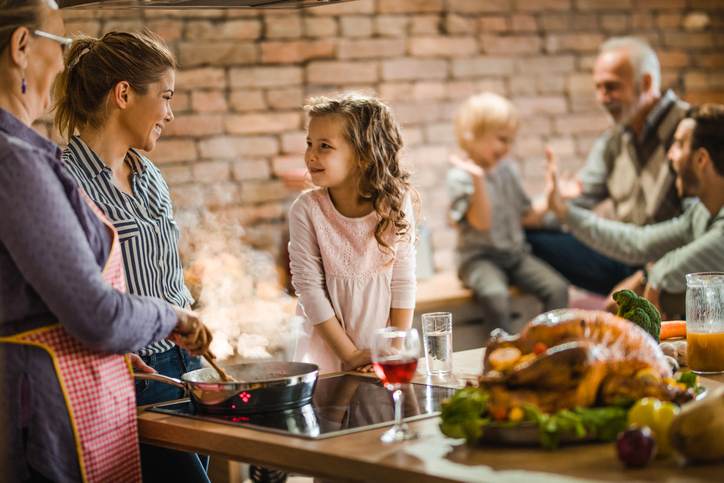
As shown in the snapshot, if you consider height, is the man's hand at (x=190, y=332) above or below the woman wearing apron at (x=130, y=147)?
below

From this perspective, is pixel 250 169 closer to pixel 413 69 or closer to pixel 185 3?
pixel 413 69

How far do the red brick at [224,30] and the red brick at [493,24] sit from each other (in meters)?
1.39

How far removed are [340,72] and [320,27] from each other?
0.24 m

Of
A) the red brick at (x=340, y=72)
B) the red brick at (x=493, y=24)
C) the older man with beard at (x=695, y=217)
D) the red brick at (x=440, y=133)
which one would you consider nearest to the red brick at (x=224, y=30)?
the red brick at (x=340, y=72)

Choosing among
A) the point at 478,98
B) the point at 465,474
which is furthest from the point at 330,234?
the point at 478,98

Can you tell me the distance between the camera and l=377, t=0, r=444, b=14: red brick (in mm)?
5410

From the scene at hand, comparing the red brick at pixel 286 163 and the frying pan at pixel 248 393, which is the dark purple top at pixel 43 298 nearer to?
the frying pan at pixel 248 393

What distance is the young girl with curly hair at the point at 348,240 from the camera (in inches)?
103

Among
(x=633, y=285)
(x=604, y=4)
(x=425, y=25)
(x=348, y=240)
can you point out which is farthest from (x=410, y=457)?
(x=604, y=4)

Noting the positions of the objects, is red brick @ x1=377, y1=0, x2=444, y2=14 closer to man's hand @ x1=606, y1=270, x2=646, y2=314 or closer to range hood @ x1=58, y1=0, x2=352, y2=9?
man's hand @ x1=606, y1=270, x2=646, y2=314

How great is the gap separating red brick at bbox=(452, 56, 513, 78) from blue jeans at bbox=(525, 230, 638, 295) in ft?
3.03

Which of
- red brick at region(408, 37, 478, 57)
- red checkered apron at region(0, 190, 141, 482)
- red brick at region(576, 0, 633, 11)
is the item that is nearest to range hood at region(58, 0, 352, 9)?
red checkered apron at region(0, 190, 141, 482)

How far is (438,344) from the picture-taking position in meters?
2.27

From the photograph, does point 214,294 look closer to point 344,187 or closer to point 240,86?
point 240,86
